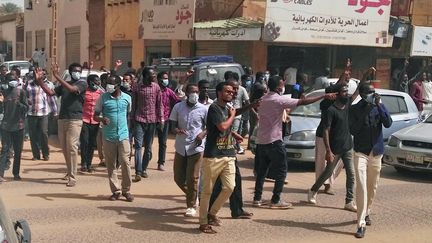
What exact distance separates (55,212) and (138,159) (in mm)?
2350

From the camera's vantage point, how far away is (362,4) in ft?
62.7

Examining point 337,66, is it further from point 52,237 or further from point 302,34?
point 52,237

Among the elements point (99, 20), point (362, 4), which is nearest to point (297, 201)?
point (362, 4)

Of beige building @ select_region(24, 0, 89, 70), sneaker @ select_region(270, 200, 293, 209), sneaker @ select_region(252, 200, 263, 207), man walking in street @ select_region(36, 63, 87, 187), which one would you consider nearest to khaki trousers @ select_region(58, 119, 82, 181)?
man walking in street @ select_region(36, 63, 87, 187)

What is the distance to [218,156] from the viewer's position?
6.51 meters

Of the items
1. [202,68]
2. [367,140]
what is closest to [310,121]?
[202,68]

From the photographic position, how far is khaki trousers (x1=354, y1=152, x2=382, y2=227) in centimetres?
658

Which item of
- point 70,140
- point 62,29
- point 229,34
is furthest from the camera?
point 62,29

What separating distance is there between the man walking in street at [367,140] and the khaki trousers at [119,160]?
3.02 m

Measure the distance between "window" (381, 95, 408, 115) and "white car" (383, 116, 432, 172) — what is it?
1.91 m

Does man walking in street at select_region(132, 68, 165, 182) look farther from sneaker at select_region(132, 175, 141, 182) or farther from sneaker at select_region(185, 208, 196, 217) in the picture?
sneaker at select_region(185, 208, 196, 217)

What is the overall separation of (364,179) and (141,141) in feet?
13.3

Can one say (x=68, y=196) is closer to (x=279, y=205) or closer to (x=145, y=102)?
(x=145, y=102)

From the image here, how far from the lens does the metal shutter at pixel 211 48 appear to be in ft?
71.3
